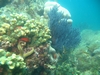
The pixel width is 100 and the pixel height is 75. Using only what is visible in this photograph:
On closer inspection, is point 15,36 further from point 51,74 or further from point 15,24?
point 51,74

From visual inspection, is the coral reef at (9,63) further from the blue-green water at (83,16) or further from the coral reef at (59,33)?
the blue-green water at (83,16)

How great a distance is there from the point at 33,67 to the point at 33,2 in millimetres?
5030

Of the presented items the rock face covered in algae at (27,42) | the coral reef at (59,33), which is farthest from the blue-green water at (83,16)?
the rock face covered in algae at (27,42)

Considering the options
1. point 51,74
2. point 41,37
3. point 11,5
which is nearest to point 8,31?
point 41,37

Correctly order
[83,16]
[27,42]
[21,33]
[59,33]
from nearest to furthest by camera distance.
Answer: [21,33] < [27,42] < [59,33] < [83,16]

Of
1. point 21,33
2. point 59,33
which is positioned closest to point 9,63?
point 21,33

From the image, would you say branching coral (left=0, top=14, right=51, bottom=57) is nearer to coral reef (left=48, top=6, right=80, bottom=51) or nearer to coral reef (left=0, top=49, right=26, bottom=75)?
coral reef (left=0, top=49, right=26, bottom=75)

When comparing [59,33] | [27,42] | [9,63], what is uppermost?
[59,33]

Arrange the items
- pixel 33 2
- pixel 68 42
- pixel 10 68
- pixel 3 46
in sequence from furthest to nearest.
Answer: pixel 33 2, pixel 68 42, pixel 3 46, pixel 10 68

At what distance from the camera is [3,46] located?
13.4 feet

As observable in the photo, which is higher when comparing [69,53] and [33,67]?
[69,53]

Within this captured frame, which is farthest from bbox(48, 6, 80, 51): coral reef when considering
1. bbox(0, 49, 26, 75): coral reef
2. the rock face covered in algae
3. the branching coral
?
bbox(0, 49, 26, 75): coral reef

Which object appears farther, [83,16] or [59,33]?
[83,16]

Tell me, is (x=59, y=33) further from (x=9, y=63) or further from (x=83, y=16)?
(x=83, y=16)
